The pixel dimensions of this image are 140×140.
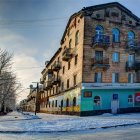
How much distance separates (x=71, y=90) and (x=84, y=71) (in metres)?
5.61

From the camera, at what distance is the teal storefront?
116 ft

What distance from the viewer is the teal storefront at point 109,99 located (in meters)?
35.5

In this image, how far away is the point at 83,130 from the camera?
56.4ft

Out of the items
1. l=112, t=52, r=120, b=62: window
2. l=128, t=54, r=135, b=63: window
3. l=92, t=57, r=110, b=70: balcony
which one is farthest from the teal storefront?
l=128, t=54, r=135, b=63: window

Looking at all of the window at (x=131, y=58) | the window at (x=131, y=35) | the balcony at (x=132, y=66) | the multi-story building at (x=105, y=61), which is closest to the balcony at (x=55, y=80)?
the multi-story building at (x=105, y=61)

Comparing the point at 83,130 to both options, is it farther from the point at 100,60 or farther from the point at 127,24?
the point at 127,24

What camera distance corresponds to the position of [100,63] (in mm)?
36438

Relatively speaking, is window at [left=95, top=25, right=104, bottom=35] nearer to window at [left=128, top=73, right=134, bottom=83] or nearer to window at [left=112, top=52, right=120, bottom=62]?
window at [left=112, top=52, right=120, bottom=62]

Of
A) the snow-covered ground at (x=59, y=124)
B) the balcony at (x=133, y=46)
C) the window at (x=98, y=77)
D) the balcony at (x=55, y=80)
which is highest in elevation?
the balcony at (x=133, y=46)

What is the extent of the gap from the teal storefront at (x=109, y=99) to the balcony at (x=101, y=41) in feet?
17.0

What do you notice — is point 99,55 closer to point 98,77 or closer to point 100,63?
point 100,63

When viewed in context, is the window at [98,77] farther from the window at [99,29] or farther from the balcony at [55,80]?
the balcony at [55,80]

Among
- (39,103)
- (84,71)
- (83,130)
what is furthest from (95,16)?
(39,103)

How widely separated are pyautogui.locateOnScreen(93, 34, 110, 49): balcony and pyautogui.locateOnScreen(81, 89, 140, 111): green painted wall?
5645 millimetres
